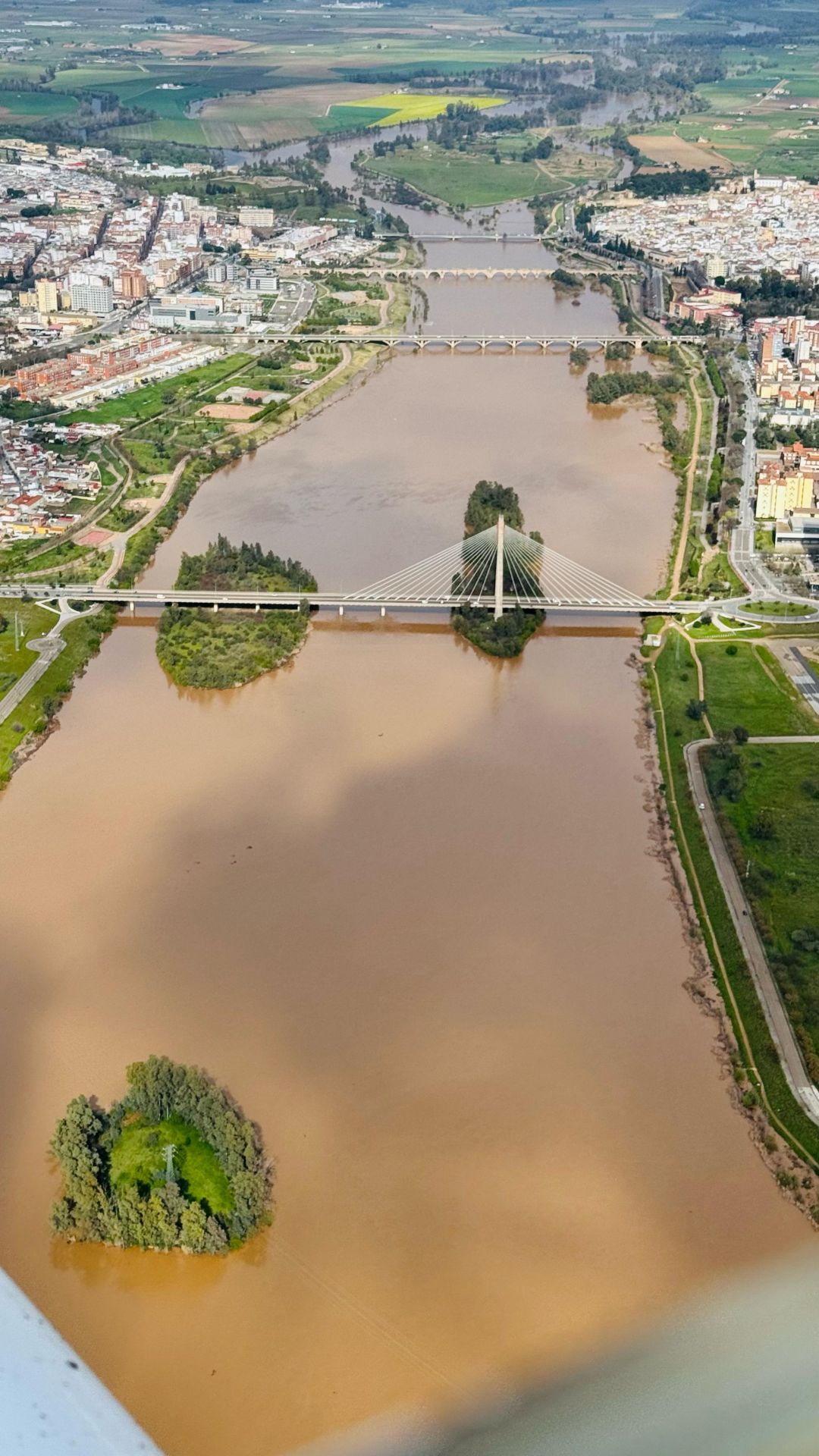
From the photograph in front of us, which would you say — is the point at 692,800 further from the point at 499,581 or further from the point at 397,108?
the point at 397,108

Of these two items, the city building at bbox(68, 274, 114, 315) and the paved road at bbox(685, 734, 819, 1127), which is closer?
the paved road at bbox(685, 734, 819, 1127)

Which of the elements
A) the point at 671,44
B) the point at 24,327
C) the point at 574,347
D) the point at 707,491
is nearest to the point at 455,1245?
the point at 707,491

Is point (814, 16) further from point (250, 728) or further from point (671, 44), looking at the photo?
point (250, 728)

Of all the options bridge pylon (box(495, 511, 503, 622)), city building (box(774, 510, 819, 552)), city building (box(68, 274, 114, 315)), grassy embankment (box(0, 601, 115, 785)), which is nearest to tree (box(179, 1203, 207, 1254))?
grassy embankment (box(0, 601, 115, 785))

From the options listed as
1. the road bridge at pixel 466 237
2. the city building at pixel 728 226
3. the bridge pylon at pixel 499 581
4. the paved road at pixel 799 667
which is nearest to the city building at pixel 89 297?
the road bridge at pixel 466 237

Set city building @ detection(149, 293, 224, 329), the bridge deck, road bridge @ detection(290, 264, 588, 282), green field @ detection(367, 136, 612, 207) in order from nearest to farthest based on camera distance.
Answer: the bridge deck → city building @ detection(149, 293, 224, 329) → road bridge @ detection(290, 264, 588, 282) → green field @ detection(367, 136, 612, 207)

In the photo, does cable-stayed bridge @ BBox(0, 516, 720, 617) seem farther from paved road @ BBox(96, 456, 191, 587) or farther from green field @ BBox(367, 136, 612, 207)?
green field @ BBox(367, 136, 612, 207)

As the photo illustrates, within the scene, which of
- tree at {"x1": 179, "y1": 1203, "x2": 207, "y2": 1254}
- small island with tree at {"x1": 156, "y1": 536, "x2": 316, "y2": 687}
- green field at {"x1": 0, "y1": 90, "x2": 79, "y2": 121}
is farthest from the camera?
green field at {"x1": 0, "y1": 90, "x2": 79, "y2": 121}
